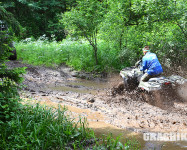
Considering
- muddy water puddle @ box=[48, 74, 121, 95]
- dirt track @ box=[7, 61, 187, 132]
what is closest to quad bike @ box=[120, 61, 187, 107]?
dirt track @ box=[7, 61, 187, 132]

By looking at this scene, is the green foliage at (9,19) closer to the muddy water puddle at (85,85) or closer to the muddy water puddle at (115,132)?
the muddy water puddle at (115,132)

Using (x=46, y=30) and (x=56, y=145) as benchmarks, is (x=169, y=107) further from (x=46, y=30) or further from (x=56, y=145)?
(x=46, y=30)

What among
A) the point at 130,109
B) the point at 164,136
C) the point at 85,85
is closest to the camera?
the point at 164,136

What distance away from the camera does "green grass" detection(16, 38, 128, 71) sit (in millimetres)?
14594

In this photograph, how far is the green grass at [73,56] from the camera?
14.6 metres

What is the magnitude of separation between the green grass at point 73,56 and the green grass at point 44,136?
991 cm

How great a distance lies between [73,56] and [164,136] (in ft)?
39.7

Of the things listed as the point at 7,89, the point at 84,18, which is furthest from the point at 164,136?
the point at 84,18

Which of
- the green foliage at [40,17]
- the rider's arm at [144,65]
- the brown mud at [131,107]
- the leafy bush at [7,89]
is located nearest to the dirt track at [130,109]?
the brown mud at [131,107]

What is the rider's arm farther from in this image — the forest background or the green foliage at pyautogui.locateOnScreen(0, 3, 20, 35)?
the green foliage at pyautogui.locateOnScreen(0, 3, 20, 35)

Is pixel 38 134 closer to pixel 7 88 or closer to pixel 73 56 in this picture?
pixel 7 88

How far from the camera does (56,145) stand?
13.0 feet

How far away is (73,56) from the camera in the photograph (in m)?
16.3

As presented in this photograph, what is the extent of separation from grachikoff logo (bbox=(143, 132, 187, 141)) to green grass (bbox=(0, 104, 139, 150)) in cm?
59
